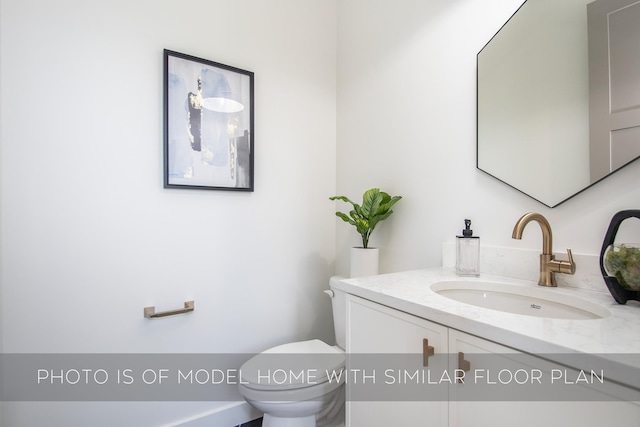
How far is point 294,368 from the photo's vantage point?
4.48 ft

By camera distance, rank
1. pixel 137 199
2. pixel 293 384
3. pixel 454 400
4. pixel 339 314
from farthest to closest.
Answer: pixel 339 314 < pixel 137 199 < pixel 293 384 < pixel 454 400

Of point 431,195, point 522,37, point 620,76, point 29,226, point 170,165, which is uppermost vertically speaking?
point 522,37

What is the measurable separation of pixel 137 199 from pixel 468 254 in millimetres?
1413

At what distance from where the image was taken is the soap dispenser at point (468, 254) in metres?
1.15

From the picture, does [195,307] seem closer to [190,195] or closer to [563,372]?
[190,195]

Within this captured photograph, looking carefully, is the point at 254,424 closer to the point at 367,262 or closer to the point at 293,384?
the point at 293,384

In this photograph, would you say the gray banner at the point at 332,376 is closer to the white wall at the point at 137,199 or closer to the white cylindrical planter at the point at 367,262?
the white wall at the point at 137,199

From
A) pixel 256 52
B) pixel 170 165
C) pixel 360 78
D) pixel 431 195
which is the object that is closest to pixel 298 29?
pixel 256 52

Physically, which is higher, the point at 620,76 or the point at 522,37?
the point at 522,37

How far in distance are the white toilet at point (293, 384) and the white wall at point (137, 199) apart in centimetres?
36

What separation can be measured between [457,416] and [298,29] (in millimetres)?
2042

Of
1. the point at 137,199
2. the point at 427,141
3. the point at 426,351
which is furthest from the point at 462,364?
the point at 137,199

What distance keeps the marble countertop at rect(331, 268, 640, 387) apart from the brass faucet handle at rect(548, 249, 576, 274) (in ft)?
0.18

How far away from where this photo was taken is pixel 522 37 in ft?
3.71
